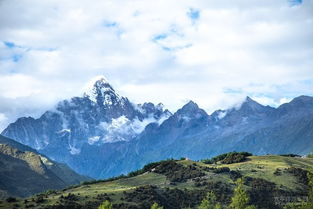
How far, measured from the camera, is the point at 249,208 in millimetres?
195125

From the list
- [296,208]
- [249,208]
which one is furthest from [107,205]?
[296,208]

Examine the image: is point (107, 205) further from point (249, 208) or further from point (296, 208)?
point (296, 208)

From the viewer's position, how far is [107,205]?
190 m

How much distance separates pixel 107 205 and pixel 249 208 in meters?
58.4

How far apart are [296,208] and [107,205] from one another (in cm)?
7554

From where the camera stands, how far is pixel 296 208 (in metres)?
188

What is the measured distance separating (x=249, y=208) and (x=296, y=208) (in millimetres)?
18725
